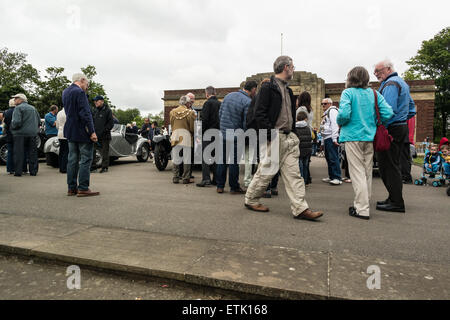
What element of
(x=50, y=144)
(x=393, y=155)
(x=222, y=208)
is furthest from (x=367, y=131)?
(x=50, y=144)

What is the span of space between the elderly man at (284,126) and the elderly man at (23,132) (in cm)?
674

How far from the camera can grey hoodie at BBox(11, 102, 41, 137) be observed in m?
→ 7.65

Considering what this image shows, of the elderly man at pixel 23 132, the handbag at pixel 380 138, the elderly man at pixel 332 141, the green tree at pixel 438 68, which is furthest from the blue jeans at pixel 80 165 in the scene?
the green tree at pixel 438 68

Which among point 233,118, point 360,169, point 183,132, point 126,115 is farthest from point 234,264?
point 126,115

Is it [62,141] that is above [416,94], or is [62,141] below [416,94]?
below

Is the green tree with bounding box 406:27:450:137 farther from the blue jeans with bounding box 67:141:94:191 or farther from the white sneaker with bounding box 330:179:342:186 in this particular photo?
the blue jeans with bounding box 67:141:94:191

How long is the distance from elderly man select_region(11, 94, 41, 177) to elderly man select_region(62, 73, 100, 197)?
3.36 meters

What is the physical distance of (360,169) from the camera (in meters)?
4.12

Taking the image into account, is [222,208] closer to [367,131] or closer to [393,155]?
[367,131]

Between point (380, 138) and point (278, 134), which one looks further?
point (380, 138)

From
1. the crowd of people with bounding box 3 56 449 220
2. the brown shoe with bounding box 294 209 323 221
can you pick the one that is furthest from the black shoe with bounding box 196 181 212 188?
the brown shoe with bounding box 294 209 323 221

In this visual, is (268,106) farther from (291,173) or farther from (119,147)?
(119,147)

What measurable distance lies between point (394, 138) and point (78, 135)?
16.9 feet


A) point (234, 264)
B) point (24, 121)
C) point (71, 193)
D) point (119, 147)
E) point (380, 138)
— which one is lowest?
point (234, 264)
